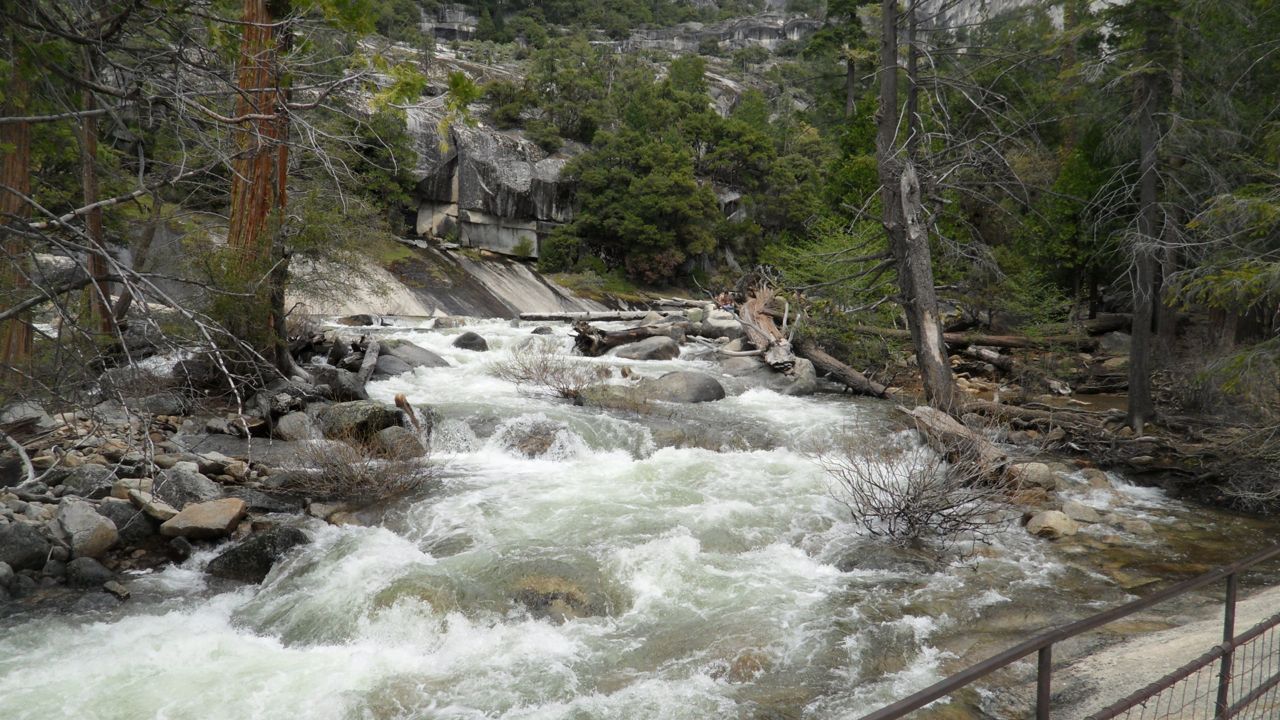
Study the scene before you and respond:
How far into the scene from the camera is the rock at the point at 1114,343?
20.1m

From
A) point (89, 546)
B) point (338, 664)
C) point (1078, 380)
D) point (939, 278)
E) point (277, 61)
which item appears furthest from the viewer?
point (939, 278)

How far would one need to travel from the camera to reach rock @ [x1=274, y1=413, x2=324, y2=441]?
35.3 ft

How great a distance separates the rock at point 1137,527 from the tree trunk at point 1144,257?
3143mm

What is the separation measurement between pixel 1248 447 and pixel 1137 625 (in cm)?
508

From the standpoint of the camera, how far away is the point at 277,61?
11.6 ft

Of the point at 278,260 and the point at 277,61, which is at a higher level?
the point at 277,61

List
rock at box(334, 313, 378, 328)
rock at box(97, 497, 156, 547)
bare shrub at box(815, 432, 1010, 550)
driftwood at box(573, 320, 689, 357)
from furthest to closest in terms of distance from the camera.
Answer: rock at box(334, 313, 378, 328) → driftwood at box(573, 320, 689, 357) → bare shrub at box(815, 432, 1010, 550) → rock at box(97, 497, 156, 547)

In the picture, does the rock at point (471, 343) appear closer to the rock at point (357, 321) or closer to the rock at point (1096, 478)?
the rock at point (357, 321)

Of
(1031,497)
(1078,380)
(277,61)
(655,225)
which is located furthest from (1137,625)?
(655,225)

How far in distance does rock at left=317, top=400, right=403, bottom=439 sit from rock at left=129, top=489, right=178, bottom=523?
244cm

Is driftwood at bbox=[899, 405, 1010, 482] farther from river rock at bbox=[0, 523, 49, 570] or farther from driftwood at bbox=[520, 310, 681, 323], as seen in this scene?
driftwood at bbox=[520, 310, 681, 323]

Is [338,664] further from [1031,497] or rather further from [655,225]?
[655,225]

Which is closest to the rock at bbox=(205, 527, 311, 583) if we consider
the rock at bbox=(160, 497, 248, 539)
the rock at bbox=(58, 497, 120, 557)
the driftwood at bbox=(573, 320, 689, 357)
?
the rock at bbox=(160, 497, 248, 539)

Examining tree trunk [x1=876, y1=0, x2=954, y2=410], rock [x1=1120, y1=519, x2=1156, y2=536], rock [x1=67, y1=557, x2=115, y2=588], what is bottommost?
rock [x1=1120, y1=519, x2=1156, y2=536]
